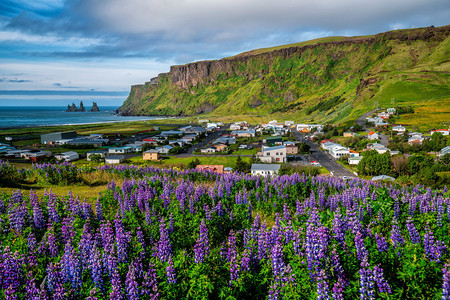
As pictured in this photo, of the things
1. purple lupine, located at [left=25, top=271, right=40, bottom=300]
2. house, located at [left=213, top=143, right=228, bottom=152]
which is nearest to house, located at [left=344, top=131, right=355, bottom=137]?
house, located at [left=213, top=143, right=228, bottom=152]

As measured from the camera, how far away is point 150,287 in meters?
6.39

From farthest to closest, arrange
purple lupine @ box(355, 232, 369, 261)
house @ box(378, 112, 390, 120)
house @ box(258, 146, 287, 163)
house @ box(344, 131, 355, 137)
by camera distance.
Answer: house @ box(378, 112, 390, 120) < house @ box(344, 131, 355, 137) < house @ box(258, 146, 287, 163) < purple lupine @ box(355, 232, 369, 261)

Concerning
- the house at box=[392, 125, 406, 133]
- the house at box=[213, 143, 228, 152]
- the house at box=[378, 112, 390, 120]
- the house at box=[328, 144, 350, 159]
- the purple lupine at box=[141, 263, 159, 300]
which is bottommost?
the house at box=[328, 144, 350, 159]

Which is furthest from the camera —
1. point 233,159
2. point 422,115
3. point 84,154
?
point 422,115

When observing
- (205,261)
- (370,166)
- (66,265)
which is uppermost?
(66,265)

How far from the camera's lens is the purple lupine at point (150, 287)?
5.83 metres

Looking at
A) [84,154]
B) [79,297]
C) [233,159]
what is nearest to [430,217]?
[79,297]

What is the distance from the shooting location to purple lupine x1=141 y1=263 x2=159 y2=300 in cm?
583

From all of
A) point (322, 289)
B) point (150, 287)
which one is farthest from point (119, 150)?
point (322, 289)

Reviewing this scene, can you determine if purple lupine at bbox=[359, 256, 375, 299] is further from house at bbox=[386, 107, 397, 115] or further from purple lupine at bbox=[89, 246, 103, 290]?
house at bbox=[386, 107, 397, 115]

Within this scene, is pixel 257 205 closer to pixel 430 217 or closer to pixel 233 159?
pixel 430 217

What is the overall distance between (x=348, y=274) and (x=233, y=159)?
72815mm

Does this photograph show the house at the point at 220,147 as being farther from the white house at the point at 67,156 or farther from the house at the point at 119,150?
the white house at the point at 67,156

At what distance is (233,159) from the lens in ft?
261
